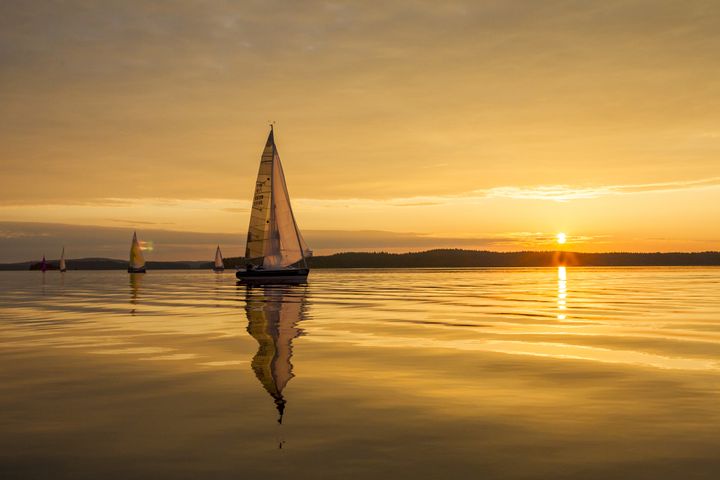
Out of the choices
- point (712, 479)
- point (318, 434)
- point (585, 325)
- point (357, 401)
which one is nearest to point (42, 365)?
point (357, 401)

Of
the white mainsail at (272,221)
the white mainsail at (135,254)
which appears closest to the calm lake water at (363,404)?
the white mainsail at (272,221)

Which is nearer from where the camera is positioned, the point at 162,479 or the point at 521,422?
the point at 162,479

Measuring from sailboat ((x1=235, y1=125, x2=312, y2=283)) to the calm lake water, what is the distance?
55.5 meters

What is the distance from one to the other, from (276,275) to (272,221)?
258 inches

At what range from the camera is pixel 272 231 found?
8319 centimetres

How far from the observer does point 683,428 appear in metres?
11.0

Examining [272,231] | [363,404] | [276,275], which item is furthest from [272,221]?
[363,404]

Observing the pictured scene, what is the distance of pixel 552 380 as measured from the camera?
15.6m

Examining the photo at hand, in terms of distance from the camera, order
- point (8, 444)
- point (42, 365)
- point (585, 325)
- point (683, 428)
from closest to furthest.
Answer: point (8, 444) → point (683, 428) → point (42, 365) → point (585, 325)

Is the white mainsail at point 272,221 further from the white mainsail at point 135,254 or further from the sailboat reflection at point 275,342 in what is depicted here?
the white mainsail at point 135,254

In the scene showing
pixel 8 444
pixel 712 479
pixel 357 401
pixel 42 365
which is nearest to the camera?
pixel 712 479

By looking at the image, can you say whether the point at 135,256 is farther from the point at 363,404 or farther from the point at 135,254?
the point at 363,404

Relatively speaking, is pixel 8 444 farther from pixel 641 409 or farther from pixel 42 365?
pixel 641 409

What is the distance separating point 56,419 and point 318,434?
4.78 meters
